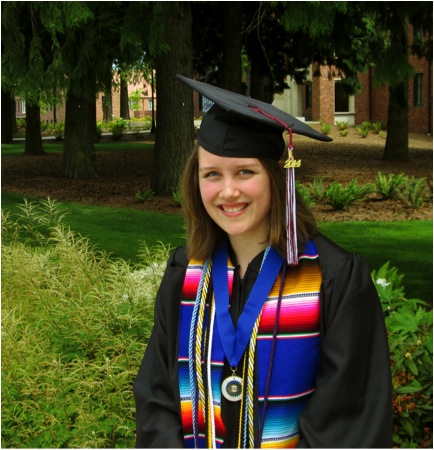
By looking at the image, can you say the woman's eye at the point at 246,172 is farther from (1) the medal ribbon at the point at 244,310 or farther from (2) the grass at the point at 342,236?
(2) the grass at the point at 342,236

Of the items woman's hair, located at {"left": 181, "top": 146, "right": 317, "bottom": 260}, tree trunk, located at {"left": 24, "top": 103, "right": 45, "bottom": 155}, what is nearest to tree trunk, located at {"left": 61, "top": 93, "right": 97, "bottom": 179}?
tree trunk, located at {"left": 24, "top": 103, "right": 45, "bottom": 155}

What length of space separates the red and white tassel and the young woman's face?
0.20 ft

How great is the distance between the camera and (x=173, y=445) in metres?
2.21

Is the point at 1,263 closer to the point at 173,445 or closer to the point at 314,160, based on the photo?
the point at 173,445

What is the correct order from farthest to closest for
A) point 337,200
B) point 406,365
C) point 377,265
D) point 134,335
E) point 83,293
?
point 337,200, point 377,265, point 83,293, point 134,335, point 406,365

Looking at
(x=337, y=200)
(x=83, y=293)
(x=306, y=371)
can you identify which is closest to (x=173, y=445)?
(x=306, y=371)

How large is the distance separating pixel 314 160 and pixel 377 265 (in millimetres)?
12654

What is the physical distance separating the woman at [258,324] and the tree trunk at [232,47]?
43.4 feet

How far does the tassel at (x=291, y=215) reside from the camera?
7.00ft

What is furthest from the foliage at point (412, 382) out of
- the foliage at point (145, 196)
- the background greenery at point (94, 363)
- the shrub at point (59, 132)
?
the shrub at point (59, 132)

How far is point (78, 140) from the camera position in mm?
16328

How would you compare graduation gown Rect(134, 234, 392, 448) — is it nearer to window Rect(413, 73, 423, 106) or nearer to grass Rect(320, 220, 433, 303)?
grass Rect(320, 220, 433, 303)

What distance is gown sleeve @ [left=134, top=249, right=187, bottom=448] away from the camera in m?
2.28

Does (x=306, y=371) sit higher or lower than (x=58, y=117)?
lower
